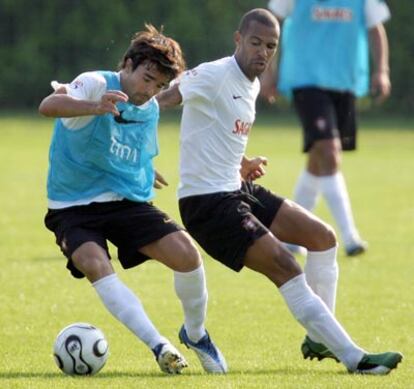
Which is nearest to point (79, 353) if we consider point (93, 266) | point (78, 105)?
point (93, 266)

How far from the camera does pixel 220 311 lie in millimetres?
9031

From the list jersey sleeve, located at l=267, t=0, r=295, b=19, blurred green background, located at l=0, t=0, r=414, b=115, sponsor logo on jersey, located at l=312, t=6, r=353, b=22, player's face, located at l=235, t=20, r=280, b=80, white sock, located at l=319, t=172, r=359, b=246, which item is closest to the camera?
player's face, located at l=235, t=20, r=280, b=80

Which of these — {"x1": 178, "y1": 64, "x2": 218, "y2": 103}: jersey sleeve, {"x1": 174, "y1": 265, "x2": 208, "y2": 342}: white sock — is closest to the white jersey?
{"x1": 178, "y1": 64, "x2": 218, "y2": 103}: jersey sleeve

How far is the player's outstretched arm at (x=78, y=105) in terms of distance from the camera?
Result: 6445mm

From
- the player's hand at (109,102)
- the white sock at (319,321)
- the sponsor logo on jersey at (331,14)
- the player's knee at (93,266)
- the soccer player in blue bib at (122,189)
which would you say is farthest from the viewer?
the sponsor logo on jersey at (331,14)

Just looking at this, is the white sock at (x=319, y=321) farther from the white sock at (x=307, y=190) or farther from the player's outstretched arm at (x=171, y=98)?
the white sock at (x=307, y=190)

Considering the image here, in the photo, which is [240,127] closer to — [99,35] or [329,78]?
[329,78]

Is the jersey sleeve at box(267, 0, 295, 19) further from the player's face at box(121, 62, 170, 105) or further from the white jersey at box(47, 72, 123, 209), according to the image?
the white jersey at box(47, 72, 123, 209)

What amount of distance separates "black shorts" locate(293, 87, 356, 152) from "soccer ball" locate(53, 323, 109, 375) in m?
5.26

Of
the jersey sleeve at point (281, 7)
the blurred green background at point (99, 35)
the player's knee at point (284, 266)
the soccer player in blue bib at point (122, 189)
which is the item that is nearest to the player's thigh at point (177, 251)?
the soccer player in blue bib at point (122, 189)

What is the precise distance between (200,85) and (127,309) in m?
1.16

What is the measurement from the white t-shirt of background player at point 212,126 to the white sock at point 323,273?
1.96 ft

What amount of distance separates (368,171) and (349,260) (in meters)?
8.91

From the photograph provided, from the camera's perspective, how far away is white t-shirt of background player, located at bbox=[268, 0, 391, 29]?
12.2 metres
